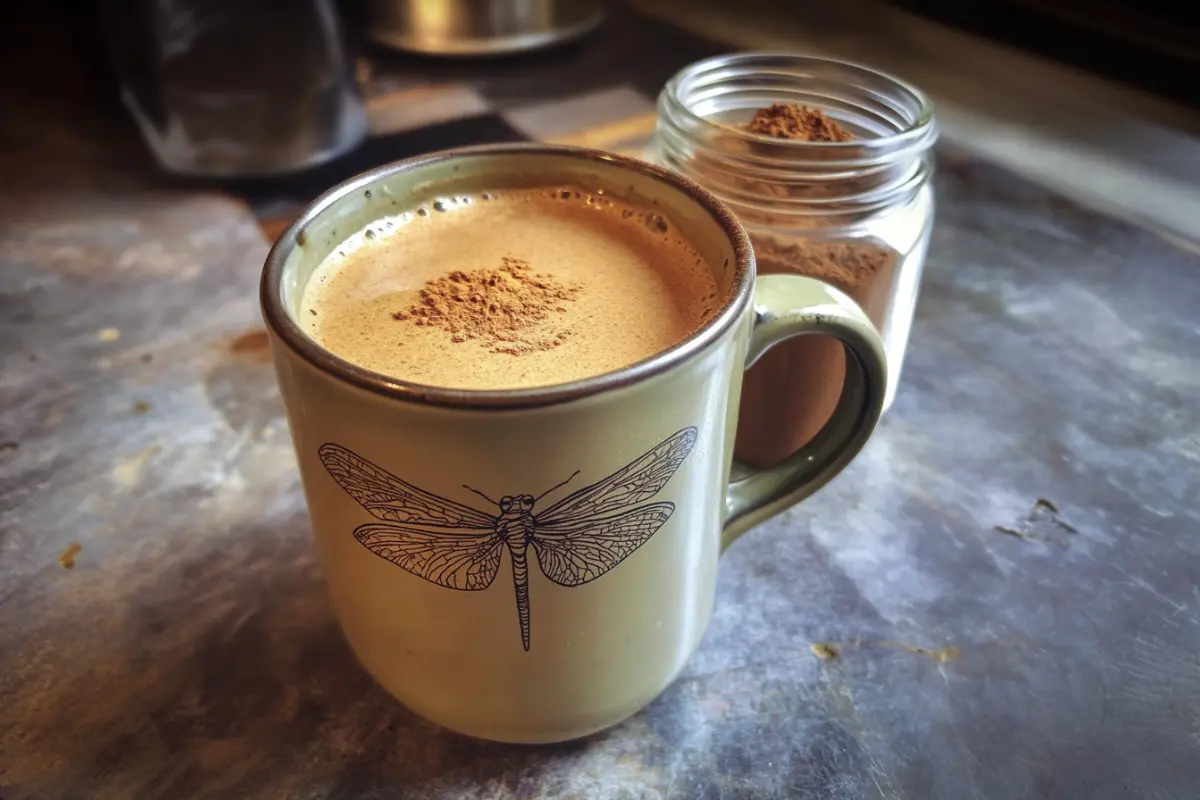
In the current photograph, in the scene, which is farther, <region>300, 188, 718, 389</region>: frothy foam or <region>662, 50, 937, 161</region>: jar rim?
<region>662, 50, 937, 161</region>: jar rim

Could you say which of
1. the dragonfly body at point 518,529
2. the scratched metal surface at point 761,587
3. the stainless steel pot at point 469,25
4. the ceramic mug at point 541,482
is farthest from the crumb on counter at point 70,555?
the stainless steel pot at point 469,25

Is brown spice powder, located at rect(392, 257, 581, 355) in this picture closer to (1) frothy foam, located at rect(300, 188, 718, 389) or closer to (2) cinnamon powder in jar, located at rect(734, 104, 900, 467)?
(1) frothy foam, located at rect(300, 188, 718, 389)

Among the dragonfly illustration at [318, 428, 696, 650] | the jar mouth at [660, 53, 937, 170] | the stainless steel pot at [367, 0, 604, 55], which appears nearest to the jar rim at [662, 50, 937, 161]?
the jar mouth at [660, 53, 937, 170]

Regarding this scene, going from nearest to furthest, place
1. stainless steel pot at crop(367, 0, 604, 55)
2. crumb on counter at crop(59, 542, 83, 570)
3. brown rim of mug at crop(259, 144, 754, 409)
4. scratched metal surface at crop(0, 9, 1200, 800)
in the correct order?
brown rim of mug at crop(259, 144, 754, 409)
scratched metal surface at crop(0, 9, 1200, 800)
crumb on counter at crop(59, 542, 83, 570)
stainless steel pot at crop(367, 0, 604, 55)

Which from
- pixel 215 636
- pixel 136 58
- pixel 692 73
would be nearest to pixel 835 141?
pixel 692 73

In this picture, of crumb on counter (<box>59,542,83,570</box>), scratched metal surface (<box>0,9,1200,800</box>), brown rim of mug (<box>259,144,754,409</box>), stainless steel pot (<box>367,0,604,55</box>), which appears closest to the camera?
brown rim of mug (<box>259,144,754,409</box>)

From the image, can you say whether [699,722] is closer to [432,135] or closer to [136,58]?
[432,135]

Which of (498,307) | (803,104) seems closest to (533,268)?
(498,307)

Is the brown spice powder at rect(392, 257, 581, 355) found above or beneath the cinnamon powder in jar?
above
